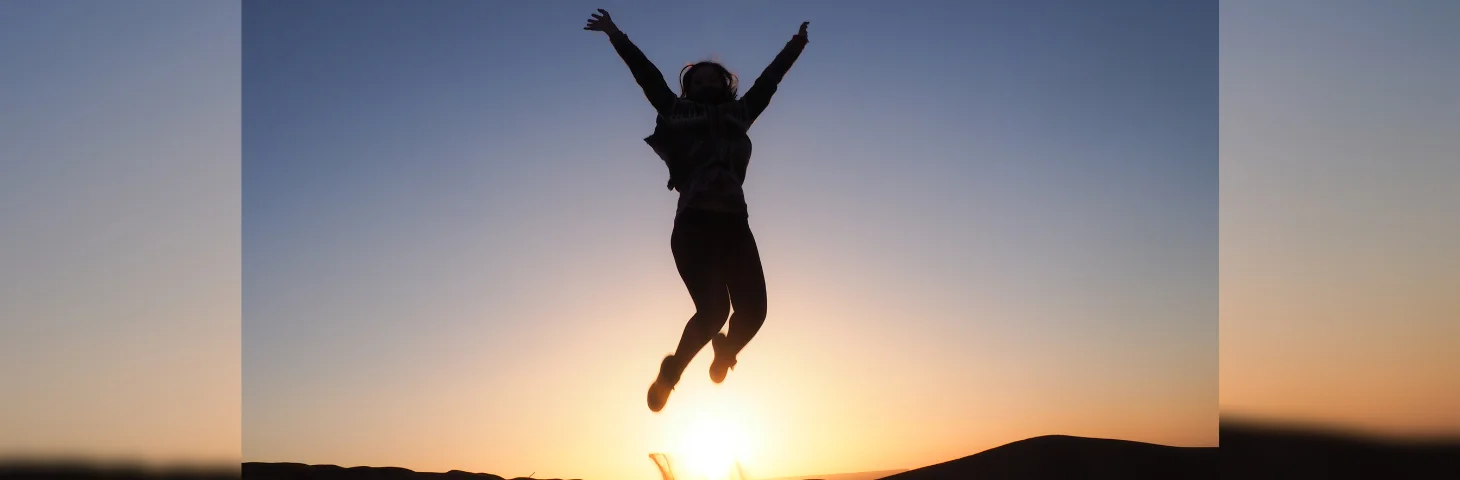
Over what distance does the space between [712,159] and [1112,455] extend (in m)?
4.69

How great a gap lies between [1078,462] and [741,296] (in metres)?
4.11

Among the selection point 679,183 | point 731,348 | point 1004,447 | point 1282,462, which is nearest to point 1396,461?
point 1282,462

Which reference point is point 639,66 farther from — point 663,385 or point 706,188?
point 663,385

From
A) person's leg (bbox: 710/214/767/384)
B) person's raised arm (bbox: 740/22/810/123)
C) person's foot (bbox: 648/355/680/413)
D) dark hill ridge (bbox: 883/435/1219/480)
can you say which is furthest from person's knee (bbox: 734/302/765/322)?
dark hill ridge (bbox: 883/435/1219/480)

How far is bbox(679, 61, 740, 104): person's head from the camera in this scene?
4.79 m

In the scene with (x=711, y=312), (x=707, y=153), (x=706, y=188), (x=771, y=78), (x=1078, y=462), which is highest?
(x=771, y=78)

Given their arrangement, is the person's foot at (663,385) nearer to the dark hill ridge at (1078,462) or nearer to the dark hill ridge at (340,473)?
the dark hill ridge at (1078,462)

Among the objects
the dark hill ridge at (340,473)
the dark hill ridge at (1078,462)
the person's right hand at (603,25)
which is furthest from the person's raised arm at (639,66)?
the dark hill ridge at (340,473)

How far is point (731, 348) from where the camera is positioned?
16.1 feet

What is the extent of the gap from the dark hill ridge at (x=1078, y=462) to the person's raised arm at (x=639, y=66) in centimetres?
433

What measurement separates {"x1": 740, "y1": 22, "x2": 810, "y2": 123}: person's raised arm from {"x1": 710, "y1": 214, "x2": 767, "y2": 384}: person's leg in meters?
0.52

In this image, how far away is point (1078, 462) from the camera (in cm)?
781

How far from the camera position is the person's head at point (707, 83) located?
188 inches

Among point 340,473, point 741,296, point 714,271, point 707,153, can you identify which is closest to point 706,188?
point 707,153
